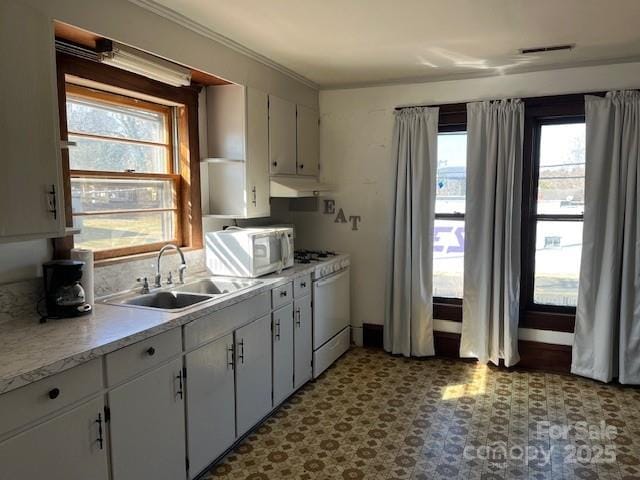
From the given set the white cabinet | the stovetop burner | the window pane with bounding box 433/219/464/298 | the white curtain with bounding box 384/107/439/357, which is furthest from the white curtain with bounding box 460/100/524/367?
the white cabinet

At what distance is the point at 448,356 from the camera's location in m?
4.39

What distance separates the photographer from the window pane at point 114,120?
2.69 metres

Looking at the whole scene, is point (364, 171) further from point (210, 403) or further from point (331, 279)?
point (210, 403)

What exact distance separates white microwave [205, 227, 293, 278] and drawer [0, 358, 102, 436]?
1446mm

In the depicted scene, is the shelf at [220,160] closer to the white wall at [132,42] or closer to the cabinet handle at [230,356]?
the white wall at [132,42]

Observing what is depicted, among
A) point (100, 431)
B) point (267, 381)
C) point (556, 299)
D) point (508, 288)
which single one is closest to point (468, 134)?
point (508, 288)

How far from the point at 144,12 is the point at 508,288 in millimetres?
3272

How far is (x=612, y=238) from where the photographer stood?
367cm

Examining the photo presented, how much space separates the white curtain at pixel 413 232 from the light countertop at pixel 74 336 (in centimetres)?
204

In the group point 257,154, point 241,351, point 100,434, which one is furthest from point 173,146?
point 100,434

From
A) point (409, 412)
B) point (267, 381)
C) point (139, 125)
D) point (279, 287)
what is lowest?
point (409, 412)

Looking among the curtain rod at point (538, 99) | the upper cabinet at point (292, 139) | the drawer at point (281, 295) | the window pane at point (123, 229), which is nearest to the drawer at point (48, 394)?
the window pane at point (123, 229)

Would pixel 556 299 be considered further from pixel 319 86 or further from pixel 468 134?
pixel 319 86

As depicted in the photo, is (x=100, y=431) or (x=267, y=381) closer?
(x=100, y=431)
